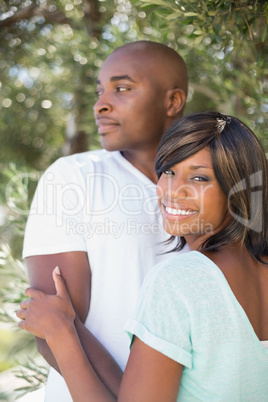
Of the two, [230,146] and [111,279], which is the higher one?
[230,146]

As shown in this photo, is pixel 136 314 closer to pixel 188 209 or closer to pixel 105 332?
pixel 188 209

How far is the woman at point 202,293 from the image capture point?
4.93 ft

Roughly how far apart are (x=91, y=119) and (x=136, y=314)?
284cm

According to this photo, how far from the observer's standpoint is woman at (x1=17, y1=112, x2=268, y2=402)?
1.50 metres

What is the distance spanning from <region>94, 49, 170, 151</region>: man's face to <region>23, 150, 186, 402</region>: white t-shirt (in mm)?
233

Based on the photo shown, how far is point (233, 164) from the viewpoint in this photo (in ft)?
5.65

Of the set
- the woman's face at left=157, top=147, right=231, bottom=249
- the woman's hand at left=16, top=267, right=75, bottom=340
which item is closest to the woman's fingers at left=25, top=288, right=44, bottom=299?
the woman's hand at left=16, top=267, right=75, bottom=340

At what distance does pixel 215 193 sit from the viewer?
1773 millimetres

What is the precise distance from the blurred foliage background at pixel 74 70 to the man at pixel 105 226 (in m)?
0.45

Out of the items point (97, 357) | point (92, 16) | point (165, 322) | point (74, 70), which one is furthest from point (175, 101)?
point (74, 70)

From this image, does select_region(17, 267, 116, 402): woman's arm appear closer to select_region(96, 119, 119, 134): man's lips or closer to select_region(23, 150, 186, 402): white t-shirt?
select_region(23, 150, 186, 402): white t-shirt

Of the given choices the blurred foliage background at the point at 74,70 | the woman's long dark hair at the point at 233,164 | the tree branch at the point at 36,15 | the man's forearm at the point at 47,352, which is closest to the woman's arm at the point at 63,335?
the man's forearm at the point at 47,352

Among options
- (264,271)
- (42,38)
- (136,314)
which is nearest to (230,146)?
(264,271)

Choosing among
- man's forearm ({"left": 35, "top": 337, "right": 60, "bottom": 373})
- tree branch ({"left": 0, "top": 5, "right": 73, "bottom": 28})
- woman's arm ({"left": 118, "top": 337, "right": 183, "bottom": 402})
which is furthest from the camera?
tree branch ({"left": 0, "top": 5, "right": 73, "bottom": 28})
